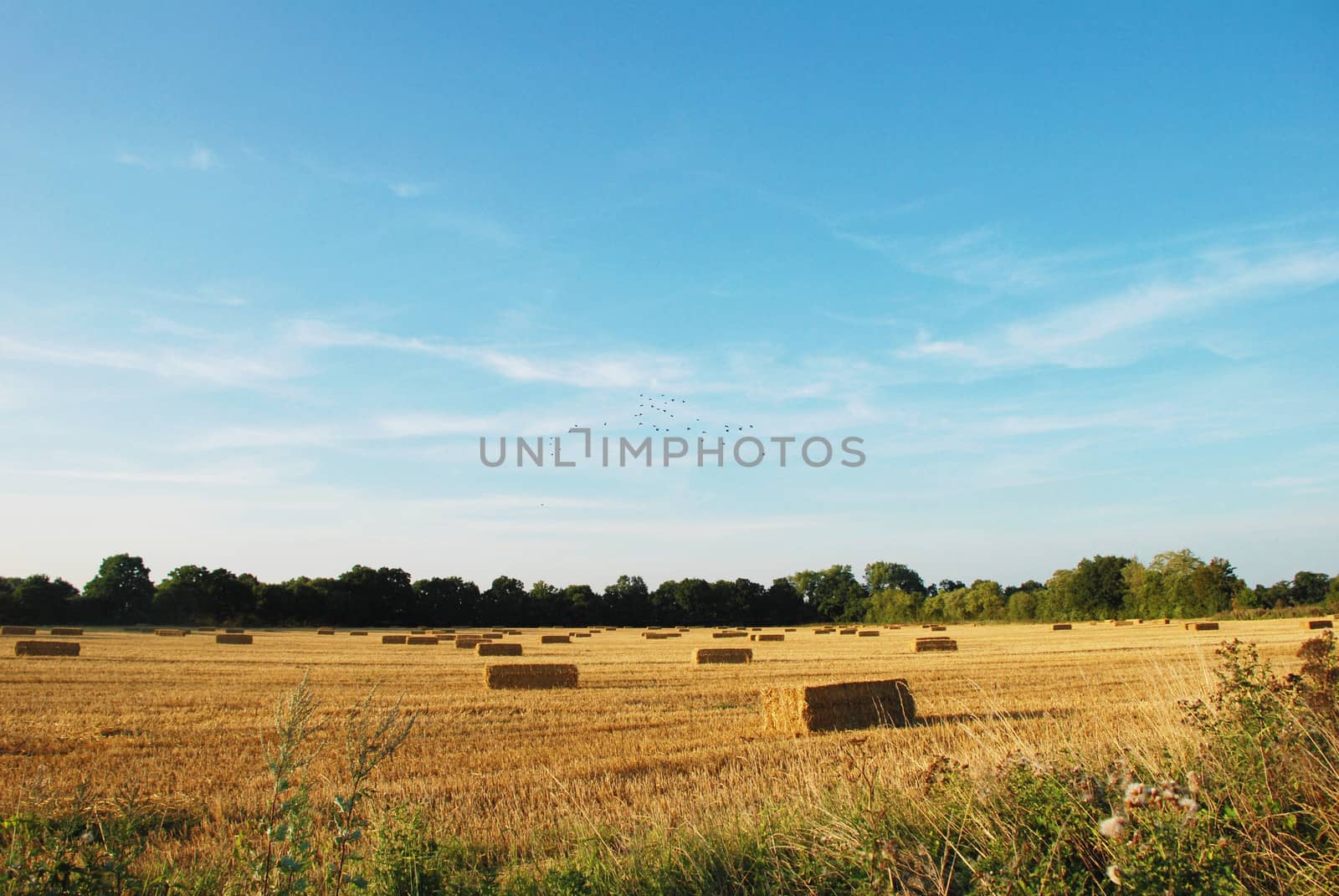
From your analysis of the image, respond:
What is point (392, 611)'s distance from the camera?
106750 millimetres

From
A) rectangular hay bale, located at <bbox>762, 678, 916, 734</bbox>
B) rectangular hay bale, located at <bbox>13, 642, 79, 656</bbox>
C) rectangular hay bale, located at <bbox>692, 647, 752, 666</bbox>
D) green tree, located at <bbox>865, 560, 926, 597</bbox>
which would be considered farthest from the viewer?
green tree, located at <bbox>865, 560, 926, 597</bbox>

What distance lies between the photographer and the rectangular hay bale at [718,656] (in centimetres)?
2892

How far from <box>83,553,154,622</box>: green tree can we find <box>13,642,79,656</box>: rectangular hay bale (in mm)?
66178

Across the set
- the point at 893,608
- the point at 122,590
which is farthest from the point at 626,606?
the point at 122,590

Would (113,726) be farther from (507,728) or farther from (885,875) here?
(885,875)

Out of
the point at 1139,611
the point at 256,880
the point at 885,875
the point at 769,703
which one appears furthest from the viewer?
the point at 1139,611

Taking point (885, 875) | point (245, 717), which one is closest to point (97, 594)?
point (245, 717)

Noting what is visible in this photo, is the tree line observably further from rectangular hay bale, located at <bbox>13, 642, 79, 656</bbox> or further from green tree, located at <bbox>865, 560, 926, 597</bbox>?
rectangular hay bale, located at <bbox>13, 642, 79, 656</bbox>

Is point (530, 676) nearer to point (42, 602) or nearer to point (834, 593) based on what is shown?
point (42, 602)

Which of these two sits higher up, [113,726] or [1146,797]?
[1146,797]

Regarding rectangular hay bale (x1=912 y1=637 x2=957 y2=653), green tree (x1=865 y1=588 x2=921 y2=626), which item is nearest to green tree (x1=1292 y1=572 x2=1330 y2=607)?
green tree (x1=865 y1=588 x2=921 y2=626)

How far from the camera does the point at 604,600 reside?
117 meters

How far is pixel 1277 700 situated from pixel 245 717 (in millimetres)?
14110

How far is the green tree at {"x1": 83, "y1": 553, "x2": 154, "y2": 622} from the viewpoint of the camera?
90.4 m
